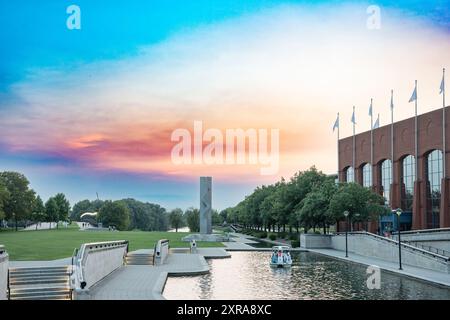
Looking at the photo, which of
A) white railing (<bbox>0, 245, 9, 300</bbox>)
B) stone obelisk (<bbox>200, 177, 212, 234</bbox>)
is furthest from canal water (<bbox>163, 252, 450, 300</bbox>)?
stone obelisk (<bbox>200, 177, 212, 234</bbox>)

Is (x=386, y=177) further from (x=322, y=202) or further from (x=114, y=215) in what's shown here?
(x=114, y=215)

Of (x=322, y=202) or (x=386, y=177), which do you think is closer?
(x=322, y=202)

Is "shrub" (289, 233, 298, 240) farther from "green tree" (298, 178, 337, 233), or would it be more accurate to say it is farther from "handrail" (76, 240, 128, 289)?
"handrail" (76, 240, 128, 289)

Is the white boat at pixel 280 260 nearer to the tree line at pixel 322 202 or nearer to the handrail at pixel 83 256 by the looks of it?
the handrail at pixel 83 256

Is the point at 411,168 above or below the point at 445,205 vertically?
above

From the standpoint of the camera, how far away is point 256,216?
103m

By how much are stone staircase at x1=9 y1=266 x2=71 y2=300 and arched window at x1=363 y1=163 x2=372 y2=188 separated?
60.1 meters

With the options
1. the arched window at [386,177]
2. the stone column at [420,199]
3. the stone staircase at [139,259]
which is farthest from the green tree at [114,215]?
the stone staircase at [139,259]

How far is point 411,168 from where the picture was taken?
65062 mm

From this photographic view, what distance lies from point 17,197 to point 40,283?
3450 inches

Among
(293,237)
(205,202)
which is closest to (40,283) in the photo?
(293,237)
